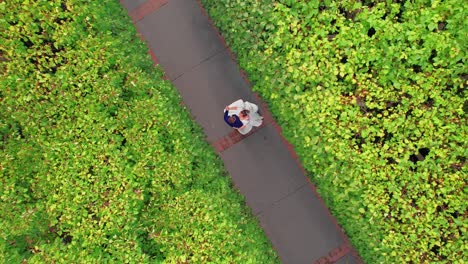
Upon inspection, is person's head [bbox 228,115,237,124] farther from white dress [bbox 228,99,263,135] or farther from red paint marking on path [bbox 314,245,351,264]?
red paint marking on path [bbox 314,245,351,264]

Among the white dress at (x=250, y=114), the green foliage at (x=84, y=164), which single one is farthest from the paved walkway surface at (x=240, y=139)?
the green foliage at (x=84, y=164)

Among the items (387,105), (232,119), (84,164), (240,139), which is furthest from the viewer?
(240,139)

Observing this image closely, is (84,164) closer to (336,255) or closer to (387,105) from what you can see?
(387,105)

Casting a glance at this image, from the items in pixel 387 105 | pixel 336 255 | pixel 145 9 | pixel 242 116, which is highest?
pixel 145 9

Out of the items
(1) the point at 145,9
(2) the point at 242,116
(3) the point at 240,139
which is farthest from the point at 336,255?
(1) the point at 145,9

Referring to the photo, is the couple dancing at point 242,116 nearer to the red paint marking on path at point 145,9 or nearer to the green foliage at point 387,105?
the green foliage at point 387,105

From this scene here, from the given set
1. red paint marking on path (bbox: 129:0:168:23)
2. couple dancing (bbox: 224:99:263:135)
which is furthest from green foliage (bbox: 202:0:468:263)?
red paint marking on path (bbox: 129:0:168:23)
